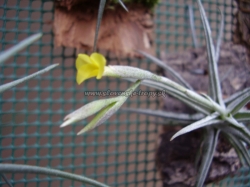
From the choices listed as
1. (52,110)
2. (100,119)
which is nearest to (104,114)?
(100,119)

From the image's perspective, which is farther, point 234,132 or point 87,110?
point 234,132

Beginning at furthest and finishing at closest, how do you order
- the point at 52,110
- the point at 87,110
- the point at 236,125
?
the point at 52,110 → the point at 236,125 → the point at 87,110

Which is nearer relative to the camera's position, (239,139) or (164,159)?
(239,139)

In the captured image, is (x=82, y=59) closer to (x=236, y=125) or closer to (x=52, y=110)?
(x=236, y=125)

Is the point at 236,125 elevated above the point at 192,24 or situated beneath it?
situated beneath

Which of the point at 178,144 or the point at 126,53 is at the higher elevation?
the point at 126,53

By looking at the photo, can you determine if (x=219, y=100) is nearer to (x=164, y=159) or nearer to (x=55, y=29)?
(x=164, y=159)

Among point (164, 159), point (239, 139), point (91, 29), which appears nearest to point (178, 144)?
point (164, 159)
